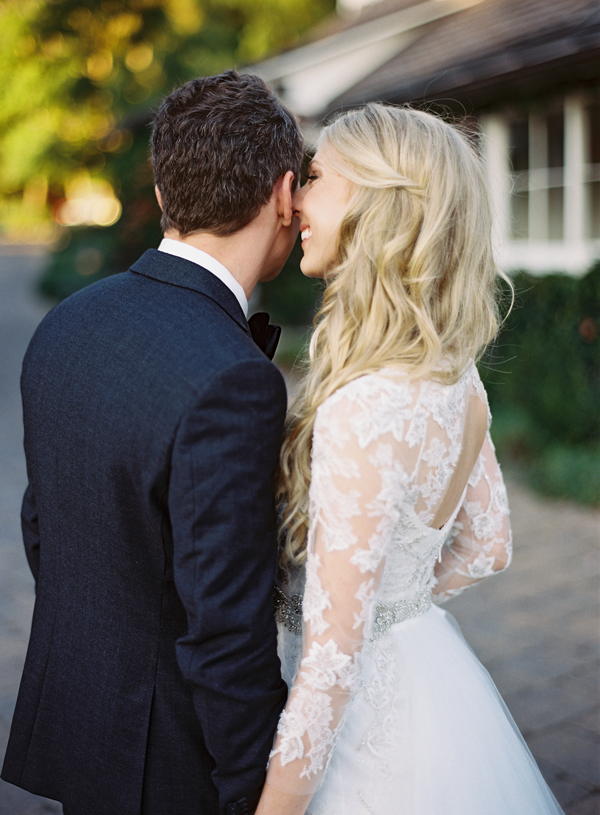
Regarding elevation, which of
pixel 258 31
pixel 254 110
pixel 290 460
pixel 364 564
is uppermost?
pixel 258 31

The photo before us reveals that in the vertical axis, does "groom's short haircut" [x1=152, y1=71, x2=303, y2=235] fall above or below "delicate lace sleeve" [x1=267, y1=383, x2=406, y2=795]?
above

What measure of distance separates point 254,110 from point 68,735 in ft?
4.78

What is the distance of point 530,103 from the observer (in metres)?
8.47

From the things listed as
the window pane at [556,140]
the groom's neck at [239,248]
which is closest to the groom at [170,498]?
the groom's neck at [239,248]

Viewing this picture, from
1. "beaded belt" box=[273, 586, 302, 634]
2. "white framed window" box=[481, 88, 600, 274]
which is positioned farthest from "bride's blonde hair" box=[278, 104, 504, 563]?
"white framed window" box=[481, 88, 600, 274]

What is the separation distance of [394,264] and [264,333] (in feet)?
1.42

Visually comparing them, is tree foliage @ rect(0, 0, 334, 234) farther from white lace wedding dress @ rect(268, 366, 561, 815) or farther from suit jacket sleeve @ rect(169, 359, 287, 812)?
suit jacket sleeve @ rect(169, 359, 287, 812)

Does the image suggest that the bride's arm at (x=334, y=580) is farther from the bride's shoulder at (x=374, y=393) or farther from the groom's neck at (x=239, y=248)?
the groom's neck at (x=239, y=248)

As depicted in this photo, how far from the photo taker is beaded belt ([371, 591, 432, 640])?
1.74 m

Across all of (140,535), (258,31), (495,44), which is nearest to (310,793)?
(140,535)

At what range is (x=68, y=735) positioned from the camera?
64.9 inches

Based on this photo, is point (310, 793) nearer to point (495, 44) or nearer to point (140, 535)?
point (140, 535)

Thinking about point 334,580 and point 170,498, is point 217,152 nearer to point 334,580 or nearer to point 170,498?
point 170,498

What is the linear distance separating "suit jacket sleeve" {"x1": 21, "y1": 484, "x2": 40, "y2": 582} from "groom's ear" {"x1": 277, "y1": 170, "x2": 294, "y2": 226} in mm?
948
